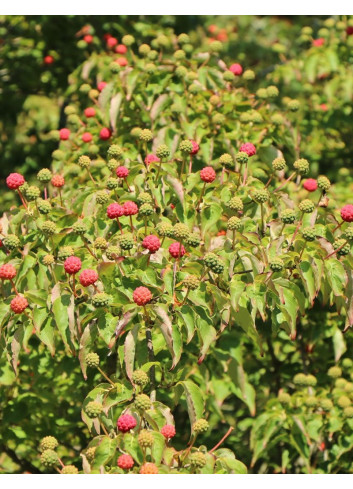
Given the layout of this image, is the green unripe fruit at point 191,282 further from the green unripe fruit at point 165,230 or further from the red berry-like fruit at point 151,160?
the red berry-like fruit at point 151,160

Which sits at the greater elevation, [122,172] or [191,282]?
[122,172]

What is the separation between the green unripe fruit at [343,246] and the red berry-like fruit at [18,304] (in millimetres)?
1500

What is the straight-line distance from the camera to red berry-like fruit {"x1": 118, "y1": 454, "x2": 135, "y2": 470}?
3480 mm

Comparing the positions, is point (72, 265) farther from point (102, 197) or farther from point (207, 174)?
point (207, 174)

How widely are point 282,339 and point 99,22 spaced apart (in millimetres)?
3551

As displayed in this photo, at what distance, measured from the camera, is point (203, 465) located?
363 cm

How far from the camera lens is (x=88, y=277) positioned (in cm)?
397

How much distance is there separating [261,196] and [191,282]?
68 cm

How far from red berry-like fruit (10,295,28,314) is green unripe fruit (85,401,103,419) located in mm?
566

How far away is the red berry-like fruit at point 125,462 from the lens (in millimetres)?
3480

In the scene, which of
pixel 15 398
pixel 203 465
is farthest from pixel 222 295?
pixel 15 398

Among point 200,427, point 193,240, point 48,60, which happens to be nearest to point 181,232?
point 193,240

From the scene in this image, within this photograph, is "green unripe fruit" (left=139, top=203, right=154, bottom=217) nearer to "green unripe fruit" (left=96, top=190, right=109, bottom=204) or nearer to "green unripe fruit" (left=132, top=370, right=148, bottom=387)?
"green unripe fruit" (left=96, top=190, right=109, bottom=204)

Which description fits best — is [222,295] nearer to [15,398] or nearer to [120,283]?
[120,283]
